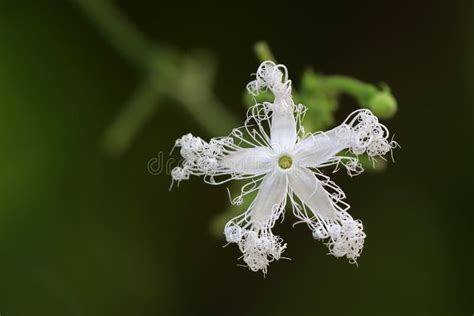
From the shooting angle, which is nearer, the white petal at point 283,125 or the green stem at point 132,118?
the white petal at point 283,125

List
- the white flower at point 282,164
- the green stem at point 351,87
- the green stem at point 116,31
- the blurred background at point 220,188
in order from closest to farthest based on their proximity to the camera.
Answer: the white flower at point 282,164, the green stem at point 351,87, the green stem at point 116,31, the blurred background at point 220,188

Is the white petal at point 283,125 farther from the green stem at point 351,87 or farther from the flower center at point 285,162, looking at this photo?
the green stem at point 351,87

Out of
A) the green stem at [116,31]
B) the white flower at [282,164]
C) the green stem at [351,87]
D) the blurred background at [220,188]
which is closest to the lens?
the white flower at [282,164]

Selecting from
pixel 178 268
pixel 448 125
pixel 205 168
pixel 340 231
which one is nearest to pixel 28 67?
pixel 178 268

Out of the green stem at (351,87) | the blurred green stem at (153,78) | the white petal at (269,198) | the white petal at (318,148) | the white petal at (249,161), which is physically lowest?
the white petal at (269,198)

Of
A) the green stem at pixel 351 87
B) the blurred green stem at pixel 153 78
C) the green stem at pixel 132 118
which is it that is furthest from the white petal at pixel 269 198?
the green stem at pixel 132 118

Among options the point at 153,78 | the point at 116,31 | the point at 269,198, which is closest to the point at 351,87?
the point at 269,198

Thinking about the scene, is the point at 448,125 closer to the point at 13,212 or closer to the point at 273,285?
the point at 273,285
